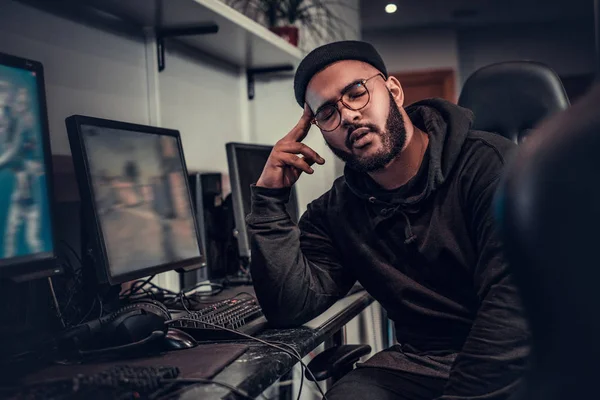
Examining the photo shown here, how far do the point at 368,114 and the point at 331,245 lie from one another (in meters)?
0.34

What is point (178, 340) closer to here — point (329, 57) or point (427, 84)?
point (329, 57)

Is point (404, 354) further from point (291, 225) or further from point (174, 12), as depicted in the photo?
point (174, 12)

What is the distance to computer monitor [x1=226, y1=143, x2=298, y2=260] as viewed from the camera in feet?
6.27

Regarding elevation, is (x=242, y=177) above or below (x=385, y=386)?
above

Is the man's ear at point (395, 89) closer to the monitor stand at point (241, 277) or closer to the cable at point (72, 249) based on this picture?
the monitor stand at point (241, 277)

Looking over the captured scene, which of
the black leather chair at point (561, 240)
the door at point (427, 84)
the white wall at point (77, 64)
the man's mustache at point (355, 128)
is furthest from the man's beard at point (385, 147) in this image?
the door at point (427, 84)

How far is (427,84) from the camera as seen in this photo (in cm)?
711

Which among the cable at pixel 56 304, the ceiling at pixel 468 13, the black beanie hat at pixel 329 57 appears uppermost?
the ceiling at pixel 468 13

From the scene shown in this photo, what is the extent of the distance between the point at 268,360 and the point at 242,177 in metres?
0.99

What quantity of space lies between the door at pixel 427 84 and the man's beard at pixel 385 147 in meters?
5.60

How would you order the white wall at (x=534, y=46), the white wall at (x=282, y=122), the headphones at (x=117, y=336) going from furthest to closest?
the white wall at (x=534, y=46), the white wall at (x=282, y=122), the headphones at (x=117, y=336)

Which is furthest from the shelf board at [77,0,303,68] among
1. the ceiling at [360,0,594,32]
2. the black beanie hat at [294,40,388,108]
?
the ceiling at [360,0,594,32]

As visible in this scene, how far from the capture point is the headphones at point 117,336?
1088 mm

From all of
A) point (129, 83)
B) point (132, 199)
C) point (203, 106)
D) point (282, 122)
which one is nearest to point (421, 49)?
point (282, 122)
